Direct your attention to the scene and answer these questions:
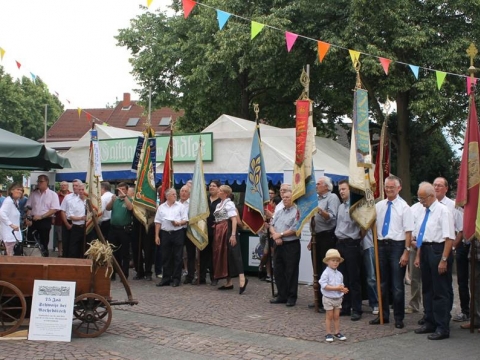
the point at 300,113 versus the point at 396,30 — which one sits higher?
the point at 396,30

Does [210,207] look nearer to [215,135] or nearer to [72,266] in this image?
[215,135]

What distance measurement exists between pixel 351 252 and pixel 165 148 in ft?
27.8

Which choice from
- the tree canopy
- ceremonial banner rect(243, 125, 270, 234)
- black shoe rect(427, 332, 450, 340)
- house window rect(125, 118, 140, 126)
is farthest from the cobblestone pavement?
house window rect(125, 118, 140, 126)

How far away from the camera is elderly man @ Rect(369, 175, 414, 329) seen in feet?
26.6

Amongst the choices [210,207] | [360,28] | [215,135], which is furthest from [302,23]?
[210,207]

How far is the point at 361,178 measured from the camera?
28.6ft

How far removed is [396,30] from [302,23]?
3.51 metres

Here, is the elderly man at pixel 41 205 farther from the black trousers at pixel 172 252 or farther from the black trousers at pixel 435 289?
the black trousers at pixel 435 289

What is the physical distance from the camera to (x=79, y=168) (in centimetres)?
1783

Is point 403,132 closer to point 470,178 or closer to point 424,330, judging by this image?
point 470,178

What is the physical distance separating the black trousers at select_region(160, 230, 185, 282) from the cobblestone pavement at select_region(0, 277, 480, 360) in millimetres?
1688

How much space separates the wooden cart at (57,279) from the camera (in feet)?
23.5

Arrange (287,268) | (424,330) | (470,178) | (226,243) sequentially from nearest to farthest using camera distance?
1. (424,330)
2. (470,178)
3. (287,268)
4. (226,243)

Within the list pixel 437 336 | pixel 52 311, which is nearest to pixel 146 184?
pixel 52 311
